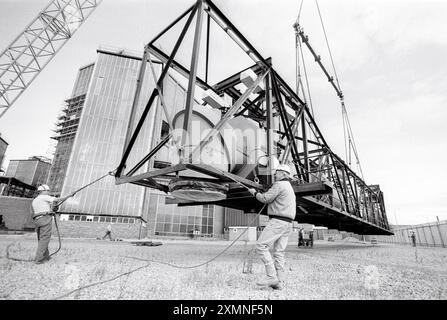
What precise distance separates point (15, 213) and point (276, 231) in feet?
146

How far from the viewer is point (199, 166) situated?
4043 millimetres

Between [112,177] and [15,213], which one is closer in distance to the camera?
[112,177]

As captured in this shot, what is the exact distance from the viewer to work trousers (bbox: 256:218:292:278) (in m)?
3.79

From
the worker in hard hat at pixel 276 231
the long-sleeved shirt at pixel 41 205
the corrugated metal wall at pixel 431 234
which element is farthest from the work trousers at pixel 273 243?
the corrugated metal wall at pixel 431 234

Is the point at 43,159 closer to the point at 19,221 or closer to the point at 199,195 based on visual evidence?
the point at 19,221

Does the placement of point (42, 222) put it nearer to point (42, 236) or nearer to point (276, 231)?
point (42, 236)

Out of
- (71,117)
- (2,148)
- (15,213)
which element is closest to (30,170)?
(2,148)

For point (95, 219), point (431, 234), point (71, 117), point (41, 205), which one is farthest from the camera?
point (71, 117)

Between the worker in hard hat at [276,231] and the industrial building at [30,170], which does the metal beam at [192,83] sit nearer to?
the worker in hard hat at [276,231]

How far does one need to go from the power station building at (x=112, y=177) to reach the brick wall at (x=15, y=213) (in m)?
4.71

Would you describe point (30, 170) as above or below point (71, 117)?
below

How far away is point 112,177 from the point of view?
31.3 metres

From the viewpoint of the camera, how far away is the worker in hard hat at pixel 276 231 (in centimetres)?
379
